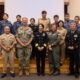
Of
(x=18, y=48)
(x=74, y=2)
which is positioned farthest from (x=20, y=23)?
(x=74, y=2)

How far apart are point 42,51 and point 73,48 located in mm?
995

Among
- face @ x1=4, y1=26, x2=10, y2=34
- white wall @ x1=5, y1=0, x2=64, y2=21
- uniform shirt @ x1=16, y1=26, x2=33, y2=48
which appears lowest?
uniform shirt @ x1=16, y1=26, x2=33, y2=48

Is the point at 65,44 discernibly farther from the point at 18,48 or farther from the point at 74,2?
the point at 74,2

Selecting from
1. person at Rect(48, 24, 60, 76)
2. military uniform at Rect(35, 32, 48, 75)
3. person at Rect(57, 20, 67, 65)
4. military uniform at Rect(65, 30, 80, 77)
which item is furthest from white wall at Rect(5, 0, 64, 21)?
military uniform at Rect(65, 30, 80, 77)

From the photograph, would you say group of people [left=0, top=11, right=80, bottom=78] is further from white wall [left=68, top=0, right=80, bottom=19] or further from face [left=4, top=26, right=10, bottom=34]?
white wall [left=68, top=0, right=80, bottom=19]

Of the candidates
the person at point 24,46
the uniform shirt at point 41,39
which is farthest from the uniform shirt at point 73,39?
the person at point 24,46

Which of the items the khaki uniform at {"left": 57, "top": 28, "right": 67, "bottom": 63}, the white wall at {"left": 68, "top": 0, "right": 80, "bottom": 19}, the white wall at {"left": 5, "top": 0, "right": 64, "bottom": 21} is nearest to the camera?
the khaki uniform at {"left": 57, "top": 28, "right": 67, "bottom": 63}

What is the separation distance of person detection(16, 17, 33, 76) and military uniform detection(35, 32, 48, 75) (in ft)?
0.75

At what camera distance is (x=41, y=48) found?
10594 millimetres

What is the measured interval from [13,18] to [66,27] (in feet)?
8.52

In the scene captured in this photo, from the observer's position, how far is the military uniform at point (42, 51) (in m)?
10.6

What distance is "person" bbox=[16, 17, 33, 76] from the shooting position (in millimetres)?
10617

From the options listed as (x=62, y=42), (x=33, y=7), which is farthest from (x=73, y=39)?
(x=33, y=7)

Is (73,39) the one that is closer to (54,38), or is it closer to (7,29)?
(54,38)
